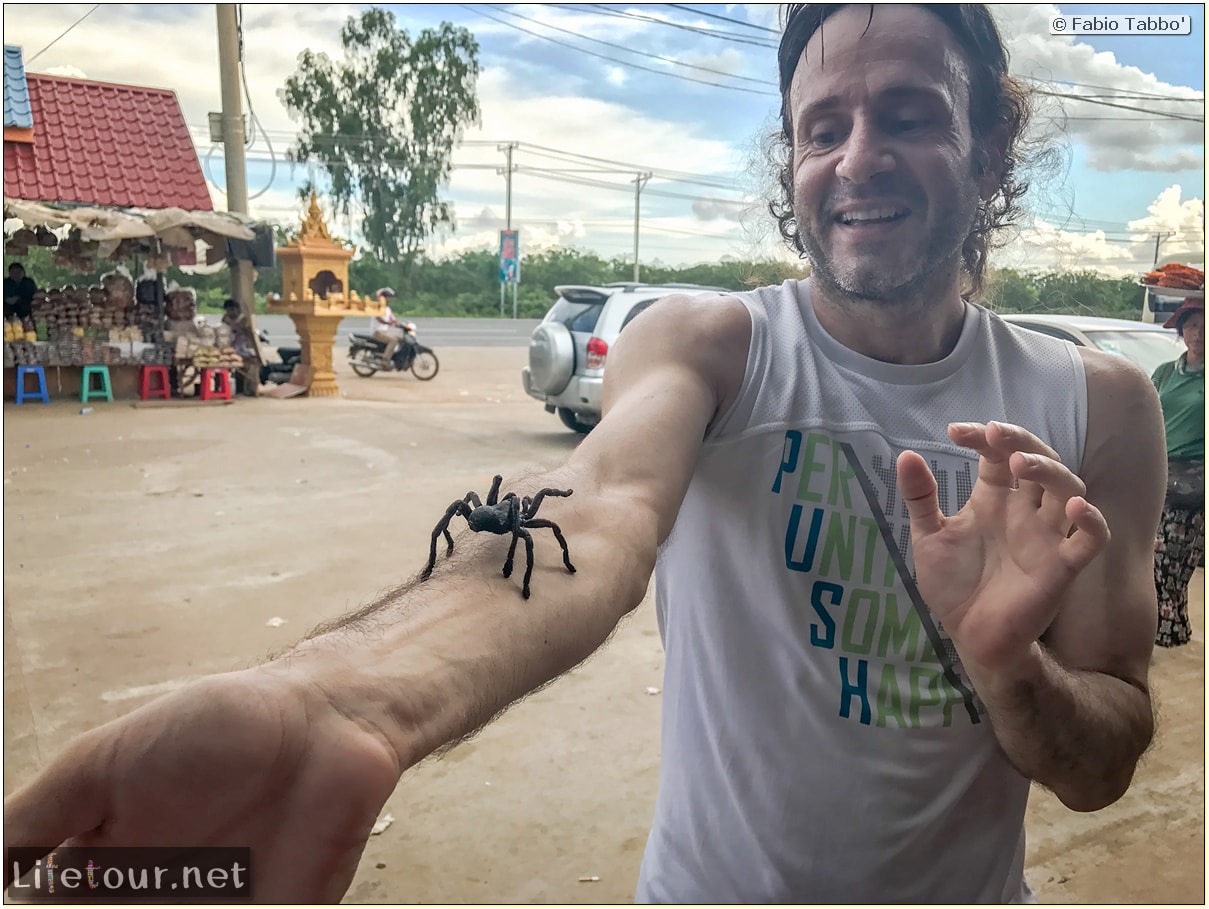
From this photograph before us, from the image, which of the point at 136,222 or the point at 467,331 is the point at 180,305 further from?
the point at 467,331

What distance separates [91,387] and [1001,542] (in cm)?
749

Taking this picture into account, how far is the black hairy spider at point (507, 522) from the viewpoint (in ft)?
2.19

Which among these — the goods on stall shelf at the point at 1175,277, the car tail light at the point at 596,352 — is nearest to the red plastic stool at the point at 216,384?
the car tail light at the point at 596,352

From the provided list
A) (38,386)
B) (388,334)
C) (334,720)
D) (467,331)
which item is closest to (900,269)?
(334,720)

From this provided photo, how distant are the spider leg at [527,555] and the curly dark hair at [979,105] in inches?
21.1

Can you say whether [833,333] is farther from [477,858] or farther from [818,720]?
[477,858]

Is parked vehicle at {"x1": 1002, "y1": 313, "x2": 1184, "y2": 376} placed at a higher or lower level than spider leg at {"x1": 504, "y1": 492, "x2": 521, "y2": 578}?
higher

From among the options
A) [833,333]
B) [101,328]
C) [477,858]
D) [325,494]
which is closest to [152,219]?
[101,328]

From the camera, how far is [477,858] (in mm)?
1637

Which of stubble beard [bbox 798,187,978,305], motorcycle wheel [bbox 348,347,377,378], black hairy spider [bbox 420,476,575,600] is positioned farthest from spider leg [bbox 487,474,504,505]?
motorcycle wheel [bbox 348,347,377,378]

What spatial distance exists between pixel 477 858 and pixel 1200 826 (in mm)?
1441

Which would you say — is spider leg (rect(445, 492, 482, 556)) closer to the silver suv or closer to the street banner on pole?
the silver suv

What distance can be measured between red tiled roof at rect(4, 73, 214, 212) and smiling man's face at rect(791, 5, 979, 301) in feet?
22.9

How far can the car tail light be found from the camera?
467 cm
